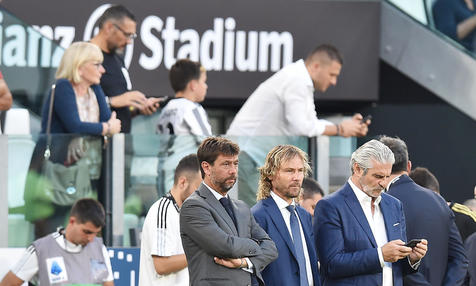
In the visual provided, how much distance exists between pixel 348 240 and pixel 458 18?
343 inches

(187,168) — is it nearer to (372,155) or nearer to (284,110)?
(372,155)

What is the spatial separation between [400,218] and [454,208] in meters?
1.74

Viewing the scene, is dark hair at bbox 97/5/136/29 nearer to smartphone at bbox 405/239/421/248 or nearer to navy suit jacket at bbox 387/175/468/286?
navy suit jacket at bbox 387/175/468/286

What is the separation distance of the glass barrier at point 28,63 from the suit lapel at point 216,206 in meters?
5.00

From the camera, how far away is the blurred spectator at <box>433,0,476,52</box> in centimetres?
1593

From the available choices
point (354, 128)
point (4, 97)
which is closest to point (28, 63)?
point (4, 97)

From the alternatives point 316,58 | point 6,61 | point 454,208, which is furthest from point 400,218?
point 6,61

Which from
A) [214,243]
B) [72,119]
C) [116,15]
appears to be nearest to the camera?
[214,243]

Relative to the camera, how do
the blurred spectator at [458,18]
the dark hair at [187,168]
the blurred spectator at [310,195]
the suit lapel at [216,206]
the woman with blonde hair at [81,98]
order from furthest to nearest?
the blurred spectator at [458,18]
the woman with blonde hair at [81,98]
the blurred spectator at [310,195]
the dark hair at [187,168]
the suit lapel at [216,206]

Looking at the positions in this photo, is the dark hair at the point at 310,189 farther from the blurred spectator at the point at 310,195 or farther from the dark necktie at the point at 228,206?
the dark necktie at the point at 228,206

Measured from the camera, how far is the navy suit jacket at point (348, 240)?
7668 mm

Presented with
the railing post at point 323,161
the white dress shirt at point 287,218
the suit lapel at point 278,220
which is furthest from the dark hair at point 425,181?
the suit lapel at point 278,220

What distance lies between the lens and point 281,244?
7.69 m

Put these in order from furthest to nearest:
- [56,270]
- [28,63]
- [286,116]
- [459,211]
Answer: [28,63] → [286,116] → [459,211] → [56,270]
